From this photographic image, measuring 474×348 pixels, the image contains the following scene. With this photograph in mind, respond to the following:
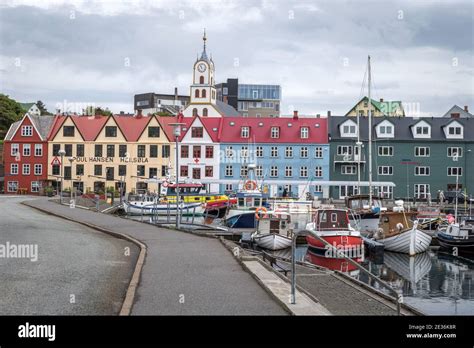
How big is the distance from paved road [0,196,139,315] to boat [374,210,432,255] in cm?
1985

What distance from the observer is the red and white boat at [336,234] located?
34906 millimetres

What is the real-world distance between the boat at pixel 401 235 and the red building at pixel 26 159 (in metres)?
45.9

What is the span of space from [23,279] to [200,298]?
5.03 metres

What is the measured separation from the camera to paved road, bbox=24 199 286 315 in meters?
13.1

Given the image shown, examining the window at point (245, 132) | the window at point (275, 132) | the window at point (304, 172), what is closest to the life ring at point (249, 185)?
the window at point (304, 172)

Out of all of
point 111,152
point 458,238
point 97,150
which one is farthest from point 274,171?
point 458,238

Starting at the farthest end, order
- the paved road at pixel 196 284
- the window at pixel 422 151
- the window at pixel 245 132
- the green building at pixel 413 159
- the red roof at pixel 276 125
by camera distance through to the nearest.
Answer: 1. the window at pixel 245 132
2. the red roof at pixel 276 125
3. the window at pixel 422 151
4. the green building at pixel 413 159
5. the paved road at pixel 196 284

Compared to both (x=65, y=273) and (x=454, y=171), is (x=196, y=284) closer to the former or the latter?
(x=65, y=273)

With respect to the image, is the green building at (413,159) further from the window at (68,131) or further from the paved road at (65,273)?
the paved road at (65,273)

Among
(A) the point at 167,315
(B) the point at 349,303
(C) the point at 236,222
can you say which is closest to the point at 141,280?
(A) the point at 167,315

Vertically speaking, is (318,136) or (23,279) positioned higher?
(318,136)

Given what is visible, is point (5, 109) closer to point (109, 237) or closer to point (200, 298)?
point (109, 237)

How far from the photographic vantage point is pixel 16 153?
75.2m

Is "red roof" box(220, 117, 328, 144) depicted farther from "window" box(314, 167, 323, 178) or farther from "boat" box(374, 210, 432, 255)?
"boat" box(374, 210, 432, 255)
